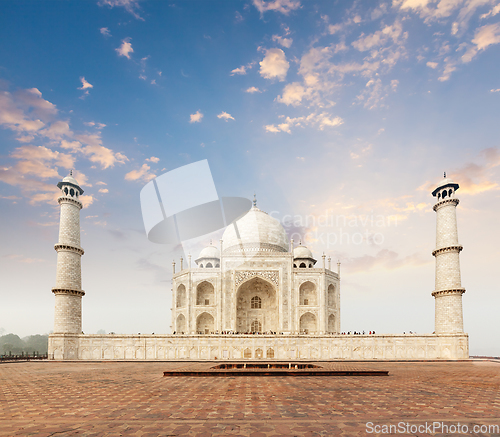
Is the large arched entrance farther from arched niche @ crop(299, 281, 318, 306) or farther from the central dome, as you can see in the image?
the central dome

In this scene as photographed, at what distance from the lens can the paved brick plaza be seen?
19.5 feet

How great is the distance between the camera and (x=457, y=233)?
30.2m

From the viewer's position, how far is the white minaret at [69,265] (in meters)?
28.0

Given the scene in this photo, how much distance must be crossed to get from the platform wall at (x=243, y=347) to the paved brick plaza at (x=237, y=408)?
16.7m

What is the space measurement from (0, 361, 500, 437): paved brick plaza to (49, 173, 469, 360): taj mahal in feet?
55.1

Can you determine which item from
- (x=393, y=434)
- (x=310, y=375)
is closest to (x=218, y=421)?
(x=393, y=434)

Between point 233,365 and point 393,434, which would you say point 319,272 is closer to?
point 233,365

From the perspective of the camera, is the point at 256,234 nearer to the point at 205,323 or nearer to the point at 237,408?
the point at 205,323

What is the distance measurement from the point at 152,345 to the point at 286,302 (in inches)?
518

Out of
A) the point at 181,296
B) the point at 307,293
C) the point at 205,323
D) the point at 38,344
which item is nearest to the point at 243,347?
the point at 205,323

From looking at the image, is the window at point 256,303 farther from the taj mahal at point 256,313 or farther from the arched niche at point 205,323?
the arched niche at point 205,323

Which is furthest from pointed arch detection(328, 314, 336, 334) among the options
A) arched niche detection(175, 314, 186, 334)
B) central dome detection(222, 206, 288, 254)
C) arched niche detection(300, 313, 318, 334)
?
arched niche detection(175, 314, 186, 334)

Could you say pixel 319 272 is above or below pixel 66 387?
above

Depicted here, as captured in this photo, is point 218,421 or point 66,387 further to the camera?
point 66,387
